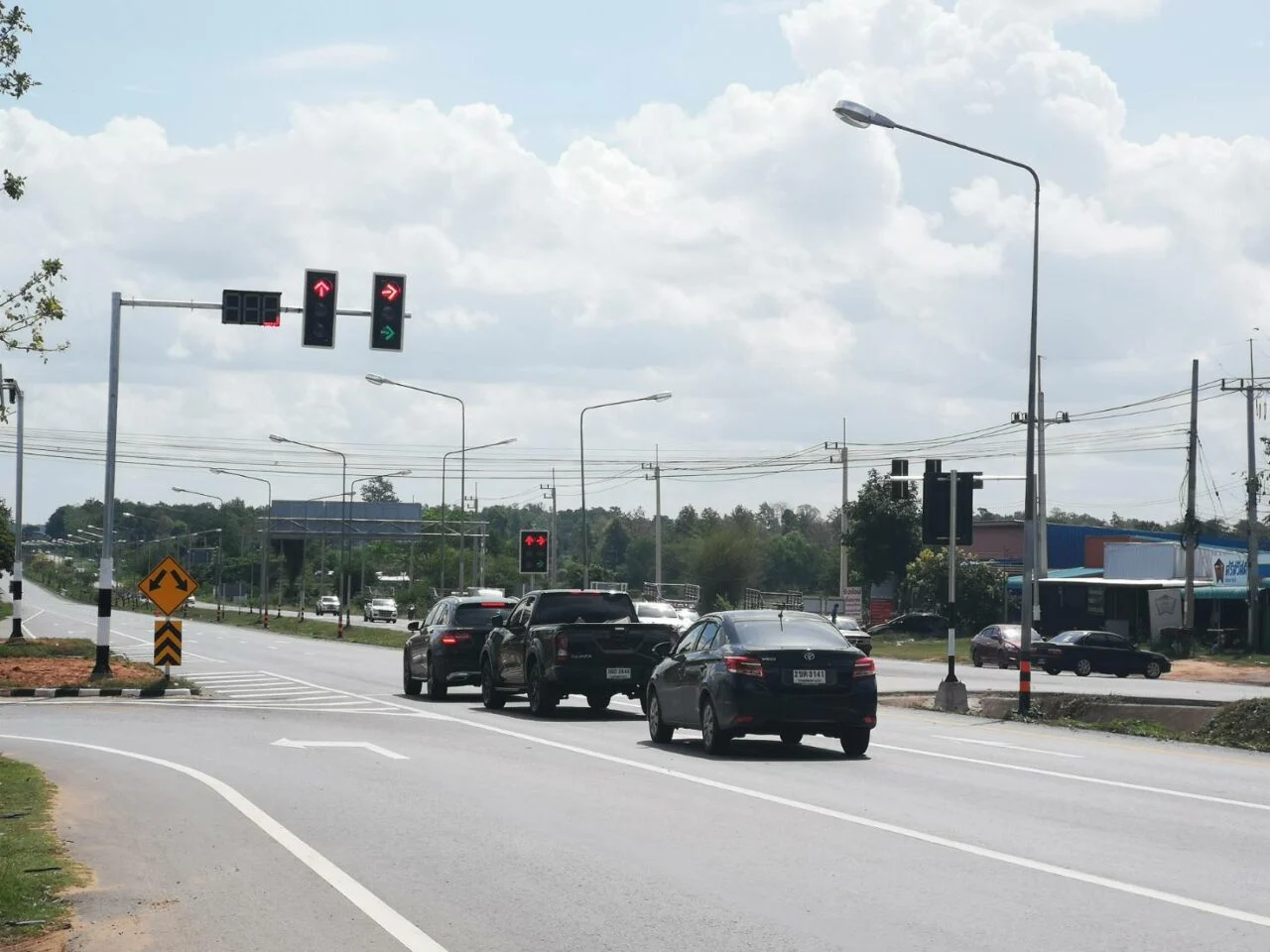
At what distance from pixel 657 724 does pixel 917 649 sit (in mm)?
48995

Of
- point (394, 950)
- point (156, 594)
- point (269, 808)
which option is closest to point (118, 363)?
point (156, 594)

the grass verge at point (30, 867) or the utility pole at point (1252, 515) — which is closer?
the grass verge at point (30, 867)

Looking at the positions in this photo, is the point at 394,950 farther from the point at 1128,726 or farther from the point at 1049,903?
the point at 1128,726

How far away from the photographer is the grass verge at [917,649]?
197ft

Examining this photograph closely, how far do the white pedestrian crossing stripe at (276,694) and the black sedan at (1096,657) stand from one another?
23.7 metres

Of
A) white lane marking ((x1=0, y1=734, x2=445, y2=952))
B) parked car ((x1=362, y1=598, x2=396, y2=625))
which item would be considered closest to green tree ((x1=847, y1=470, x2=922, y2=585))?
parked car ((x1=362, y1=598, x2=396, y2=625))

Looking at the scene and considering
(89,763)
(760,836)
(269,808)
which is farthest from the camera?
(89,763)

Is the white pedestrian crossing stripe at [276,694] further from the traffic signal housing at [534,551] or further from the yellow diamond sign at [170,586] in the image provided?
the traffic signal housing at [534,551]

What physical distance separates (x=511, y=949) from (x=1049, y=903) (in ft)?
9.88

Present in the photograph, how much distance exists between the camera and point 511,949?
803 cm

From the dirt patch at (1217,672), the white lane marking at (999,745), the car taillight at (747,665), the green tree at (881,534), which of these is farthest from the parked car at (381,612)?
the car taillight at (747,665)

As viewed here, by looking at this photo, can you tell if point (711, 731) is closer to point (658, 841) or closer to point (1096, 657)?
point (658, 841)

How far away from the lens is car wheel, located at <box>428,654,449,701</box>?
30.3m

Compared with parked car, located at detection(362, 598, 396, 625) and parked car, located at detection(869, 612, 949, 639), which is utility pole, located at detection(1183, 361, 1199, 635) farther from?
parked car, located at detection(362, 598, 396, 625)
